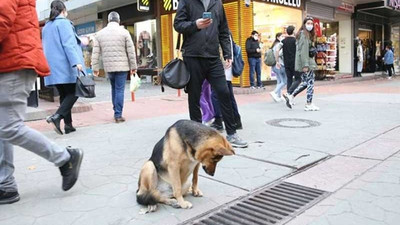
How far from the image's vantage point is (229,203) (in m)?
3.29

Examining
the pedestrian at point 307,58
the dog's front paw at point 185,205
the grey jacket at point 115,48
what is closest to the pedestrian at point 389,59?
the pedestrian at point 307,58

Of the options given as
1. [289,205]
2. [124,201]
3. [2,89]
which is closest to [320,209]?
[289,205]

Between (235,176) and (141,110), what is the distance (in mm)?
5204

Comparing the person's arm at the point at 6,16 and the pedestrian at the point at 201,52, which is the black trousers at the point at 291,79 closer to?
the pedestrian at the point at 201,52

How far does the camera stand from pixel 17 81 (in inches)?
122

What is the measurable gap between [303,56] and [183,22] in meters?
4.16

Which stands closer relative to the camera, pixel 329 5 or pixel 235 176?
pixel 235 176

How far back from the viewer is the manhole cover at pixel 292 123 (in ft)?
21.3

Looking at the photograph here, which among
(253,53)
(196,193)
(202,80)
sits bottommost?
(196,193)

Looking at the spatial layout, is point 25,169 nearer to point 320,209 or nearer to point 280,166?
point 280,166

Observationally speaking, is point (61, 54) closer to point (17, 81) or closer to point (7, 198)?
point (17, 81)

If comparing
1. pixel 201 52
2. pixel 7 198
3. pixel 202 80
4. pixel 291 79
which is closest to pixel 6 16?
pixel 7 198

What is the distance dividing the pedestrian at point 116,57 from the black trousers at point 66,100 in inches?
39.9

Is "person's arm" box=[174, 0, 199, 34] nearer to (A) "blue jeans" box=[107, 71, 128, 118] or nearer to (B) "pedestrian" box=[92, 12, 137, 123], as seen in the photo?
(B) "pedestrian" box=[92, 12, 137, 123]
